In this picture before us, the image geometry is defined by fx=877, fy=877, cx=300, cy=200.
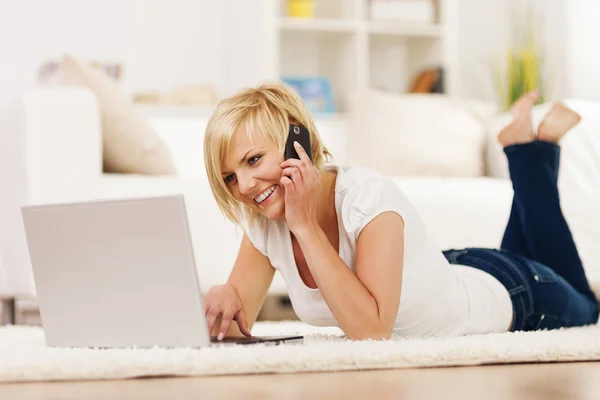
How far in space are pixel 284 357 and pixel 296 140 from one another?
14.2 inches

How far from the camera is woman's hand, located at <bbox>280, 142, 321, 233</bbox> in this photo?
4.53ft

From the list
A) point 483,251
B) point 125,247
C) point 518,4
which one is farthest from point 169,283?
point 518,4

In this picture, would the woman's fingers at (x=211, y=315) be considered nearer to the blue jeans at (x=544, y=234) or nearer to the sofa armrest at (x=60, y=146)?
the blue jeans at (x=544, y=234)

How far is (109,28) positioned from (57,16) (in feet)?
0.87

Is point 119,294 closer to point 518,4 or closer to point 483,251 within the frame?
point 483,251

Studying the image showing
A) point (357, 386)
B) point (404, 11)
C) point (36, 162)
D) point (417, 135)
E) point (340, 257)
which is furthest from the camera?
point (404, 11)

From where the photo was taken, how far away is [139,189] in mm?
2447

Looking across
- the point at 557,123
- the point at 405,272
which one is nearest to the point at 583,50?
the point at 557,123

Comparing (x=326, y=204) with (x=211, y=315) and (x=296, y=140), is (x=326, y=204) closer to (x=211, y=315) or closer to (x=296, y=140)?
(x=296, y=140)

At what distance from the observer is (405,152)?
3.20m

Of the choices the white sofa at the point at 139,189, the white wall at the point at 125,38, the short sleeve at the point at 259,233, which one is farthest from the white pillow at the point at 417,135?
the short sleeve at the point at 259,233

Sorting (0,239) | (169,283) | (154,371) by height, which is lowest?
(0,239)

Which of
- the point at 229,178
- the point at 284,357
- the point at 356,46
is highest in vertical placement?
the point at 229,178

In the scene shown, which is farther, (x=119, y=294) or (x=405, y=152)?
Result: (x=405, y=152)
